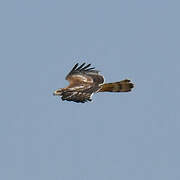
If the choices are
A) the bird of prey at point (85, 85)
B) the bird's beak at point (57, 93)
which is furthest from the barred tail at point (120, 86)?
the bird's beak at point (57, 93)

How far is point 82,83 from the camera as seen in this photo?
29.4 m

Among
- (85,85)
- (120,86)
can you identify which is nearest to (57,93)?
(85,85)

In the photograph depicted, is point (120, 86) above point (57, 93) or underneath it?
above

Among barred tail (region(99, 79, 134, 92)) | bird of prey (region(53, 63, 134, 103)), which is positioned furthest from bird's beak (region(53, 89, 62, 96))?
barred tail (region(99, 79, 134, 92))

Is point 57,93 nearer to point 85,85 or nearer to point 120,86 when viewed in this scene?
point 85,85

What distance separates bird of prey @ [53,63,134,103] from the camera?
26.9m

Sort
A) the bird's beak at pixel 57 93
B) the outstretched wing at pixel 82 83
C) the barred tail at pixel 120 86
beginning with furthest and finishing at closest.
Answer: the barred tail at pixel 120 86 < the bird's beak at pixel 57 93 < the outstretched wing at pixel 82 83

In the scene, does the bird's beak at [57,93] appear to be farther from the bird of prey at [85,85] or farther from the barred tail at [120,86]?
the barred tail at [120,86]

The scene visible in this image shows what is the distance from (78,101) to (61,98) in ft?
2.66

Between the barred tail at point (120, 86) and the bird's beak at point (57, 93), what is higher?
the barred tail at point (120, 86)

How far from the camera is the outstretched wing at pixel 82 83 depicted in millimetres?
26781

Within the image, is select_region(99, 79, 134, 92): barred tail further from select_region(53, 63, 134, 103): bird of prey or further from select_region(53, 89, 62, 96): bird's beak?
select_region(53, 89, 62, 96): bird's beak

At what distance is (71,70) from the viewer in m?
31.4

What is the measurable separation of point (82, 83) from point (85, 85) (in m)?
0.65
